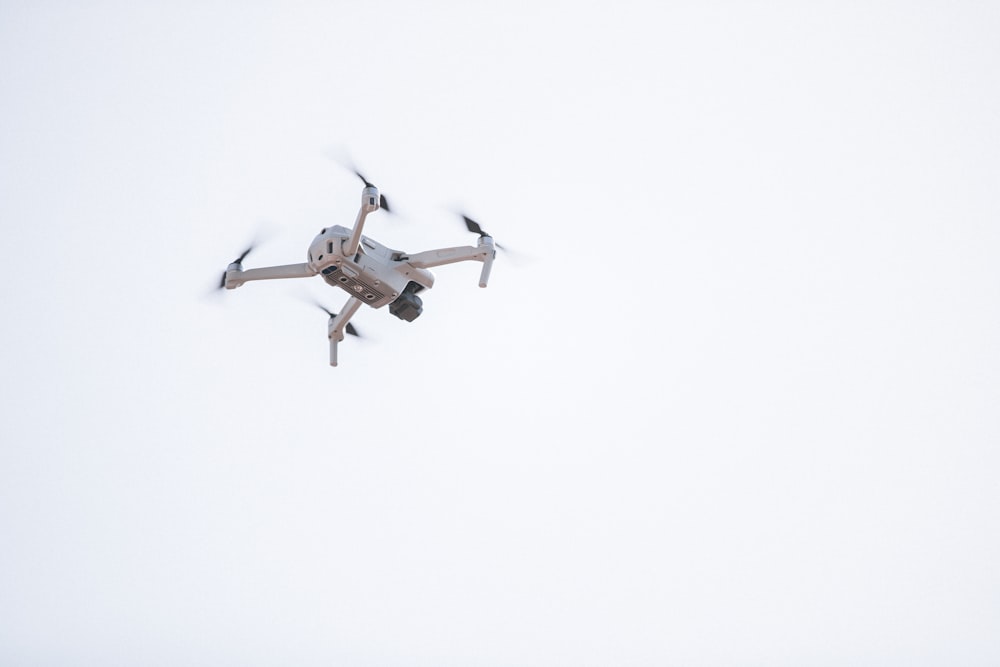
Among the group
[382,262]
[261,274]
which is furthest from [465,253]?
[261,274]

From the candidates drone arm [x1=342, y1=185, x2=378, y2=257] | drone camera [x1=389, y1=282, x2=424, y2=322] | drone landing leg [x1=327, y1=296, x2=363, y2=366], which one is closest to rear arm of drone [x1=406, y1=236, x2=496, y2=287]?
drone camera [x1=389, y1=282, x2=424, y2=322]

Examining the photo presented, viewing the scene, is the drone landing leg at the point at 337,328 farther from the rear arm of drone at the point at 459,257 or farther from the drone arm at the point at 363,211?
the drone arm at the point at 363,211

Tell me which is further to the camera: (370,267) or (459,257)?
(459,257)

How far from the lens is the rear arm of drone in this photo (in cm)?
4100

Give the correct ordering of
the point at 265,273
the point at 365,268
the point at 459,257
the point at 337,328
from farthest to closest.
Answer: the point at 337,328
the point at 265,273
the point at 459,257
the point at 365,268

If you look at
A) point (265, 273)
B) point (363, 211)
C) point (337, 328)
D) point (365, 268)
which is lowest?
point (337, 328)

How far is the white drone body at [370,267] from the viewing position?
1539 inches

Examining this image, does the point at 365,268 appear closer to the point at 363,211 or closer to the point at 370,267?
the point at 370,267

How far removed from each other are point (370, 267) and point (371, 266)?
0.26 ft

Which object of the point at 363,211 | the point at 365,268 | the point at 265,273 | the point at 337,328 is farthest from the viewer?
the point at 337,328

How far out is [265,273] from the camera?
139 ft

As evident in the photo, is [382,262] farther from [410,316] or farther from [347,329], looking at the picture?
[347,329]

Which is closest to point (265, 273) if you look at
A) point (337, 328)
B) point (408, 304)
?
point (337, 328)

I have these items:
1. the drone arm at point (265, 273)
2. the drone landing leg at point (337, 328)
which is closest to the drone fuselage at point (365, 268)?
the drone arm at point (265, 273)
